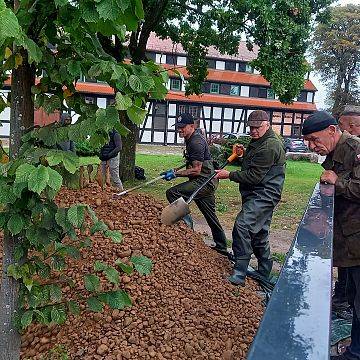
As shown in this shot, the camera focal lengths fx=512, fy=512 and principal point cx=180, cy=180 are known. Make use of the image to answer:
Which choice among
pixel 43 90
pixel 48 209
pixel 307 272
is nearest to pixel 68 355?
pixel 48 209

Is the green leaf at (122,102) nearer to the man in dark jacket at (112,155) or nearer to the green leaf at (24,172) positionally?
the green leaf at (24,172)

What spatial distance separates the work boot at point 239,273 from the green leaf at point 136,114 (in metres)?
3.26

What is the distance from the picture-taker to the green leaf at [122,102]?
2088 millimetres

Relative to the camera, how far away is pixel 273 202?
5.65 meters

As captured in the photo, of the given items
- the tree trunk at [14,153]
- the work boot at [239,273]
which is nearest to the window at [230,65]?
the work boot at [239,273]

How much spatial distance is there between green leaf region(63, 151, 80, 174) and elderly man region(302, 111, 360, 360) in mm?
1763

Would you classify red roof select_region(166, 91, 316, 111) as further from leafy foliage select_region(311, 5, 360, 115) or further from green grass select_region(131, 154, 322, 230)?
green grass select_region(131, 154, 322, 230)

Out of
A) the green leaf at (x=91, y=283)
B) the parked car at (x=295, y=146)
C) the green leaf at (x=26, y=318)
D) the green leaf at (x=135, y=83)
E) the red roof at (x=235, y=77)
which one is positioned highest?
the red roof at (x=235, y=77)

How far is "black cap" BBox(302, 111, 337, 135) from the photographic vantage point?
11.2ft

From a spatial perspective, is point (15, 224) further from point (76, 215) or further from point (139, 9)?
point (139, 9)

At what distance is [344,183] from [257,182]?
2055 mm

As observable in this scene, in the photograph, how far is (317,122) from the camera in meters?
3.43

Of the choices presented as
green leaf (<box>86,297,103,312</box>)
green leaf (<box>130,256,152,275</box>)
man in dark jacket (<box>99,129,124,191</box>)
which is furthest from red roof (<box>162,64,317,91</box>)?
green leaf (<box>86,297,103,312</box>)

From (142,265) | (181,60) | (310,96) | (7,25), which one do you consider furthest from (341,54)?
(7,25)
